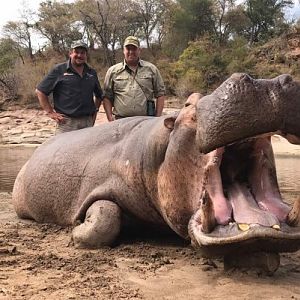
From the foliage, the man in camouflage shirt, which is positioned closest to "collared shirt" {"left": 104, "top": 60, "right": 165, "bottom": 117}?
the man in camouflage shirt

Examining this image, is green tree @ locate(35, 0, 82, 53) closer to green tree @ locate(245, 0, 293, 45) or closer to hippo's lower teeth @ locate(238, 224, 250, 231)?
green tree @ locate(245, 0, 293, 45)

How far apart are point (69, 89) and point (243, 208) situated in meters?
4.12

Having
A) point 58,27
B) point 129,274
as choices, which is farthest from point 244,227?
point 58,27

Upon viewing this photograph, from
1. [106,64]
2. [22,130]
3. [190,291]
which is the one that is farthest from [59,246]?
[106,64]

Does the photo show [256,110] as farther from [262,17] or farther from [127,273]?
[262,17]

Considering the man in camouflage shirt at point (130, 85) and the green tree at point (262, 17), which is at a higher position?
the green tree at point (262, 17)

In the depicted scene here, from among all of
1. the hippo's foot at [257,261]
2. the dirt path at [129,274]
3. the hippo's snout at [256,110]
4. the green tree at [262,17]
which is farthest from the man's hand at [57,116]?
the green tree at [262,17]

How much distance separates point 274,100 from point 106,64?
39.9m

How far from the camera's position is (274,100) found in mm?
2615

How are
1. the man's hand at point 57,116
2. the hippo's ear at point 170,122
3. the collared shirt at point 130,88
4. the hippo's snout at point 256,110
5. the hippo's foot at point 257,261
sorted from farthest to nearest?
the collared shirt at point 130,88, the man's hand at point 57,116, the hippo's ear at point 170,122, the hippo's foot at point 257,261, the hippo's snout at point 256,110

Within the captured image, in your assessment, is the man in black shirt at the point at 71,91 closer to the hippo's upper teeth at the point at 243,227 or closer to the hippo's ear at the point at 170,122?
the hippo's ear at the point at 170,122

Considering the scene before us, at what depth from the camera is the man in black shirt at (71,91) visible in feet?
21.6

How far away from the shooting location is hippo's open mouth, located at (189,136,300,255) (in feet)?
8.71

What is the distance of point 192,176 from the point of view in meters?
3.15
